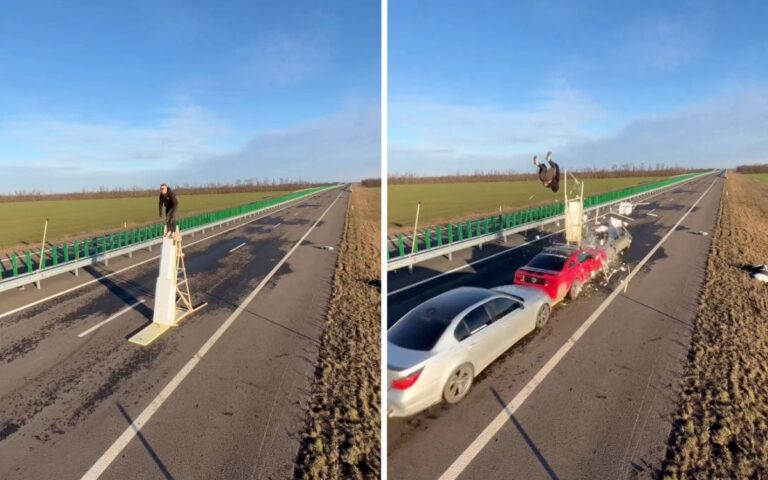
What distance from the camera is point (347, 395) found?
4.95 meters

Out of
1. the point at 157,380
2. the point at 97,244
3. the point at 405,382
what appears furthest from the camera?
the point at 97,244

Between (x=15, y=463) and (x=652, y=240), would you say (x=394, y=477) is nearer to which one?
(x=15, y=463)

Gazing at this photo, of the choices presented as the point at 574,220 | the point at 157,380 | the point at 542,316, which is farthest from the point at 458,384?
the point at 574,220

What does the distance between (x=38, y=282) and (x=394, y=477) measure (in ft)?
41.6

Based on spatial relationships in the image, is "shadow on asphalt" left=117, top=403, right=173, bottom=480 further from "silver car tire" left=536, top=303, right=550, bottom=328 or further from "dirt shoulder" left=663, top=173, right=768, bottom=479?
"silver car tire" left=536, top=303, right=550, bottom=328

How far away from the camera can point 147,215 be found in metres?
13.5

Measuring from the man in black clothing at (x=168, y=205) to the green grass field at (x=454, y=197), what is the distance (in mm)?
3785

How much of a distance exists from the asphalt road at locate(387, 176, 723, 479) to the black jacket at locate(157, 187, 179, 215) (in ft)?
13.4

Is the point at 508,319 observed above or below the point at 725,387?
above

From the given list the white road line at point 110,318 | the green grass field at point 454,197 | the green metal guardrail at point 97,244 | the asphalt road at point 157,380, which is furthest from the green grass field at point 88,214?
the green grass field at point 454,197

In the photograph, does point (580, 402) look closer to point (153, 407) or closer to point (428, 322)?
point (428, 322)

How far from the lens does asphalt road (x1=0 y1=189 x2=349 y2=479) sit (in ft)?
13.0

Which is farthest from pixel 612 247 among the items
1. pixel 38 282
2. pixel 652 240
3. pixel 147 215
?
pixel 38 282

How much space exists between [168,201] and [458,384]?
17.2 ft
